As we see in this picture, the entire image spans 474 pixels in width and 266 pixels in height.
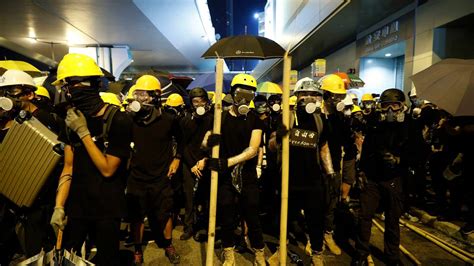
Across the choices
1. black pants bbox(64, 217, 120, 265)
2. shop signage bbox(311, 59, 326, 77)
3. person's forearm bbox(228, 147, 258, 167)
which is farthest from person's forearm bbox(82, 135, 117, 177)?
shop signage bbox(311, 59, 326, 77)

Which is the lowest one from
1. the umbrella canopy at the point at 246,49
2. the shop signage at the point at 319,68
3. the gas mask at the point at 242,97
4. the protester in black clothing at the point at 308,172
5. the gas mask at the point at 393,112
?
the protester in black clothing at the point at 308,172

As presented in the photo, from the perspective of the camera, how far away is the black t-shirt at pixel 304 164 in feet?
12.1

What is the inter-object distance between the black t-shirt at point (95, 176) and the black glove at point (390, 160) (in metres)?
3.05

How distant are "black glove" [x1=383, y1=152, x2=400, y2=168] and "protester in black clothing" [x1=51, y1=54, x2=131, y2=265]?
3048mm

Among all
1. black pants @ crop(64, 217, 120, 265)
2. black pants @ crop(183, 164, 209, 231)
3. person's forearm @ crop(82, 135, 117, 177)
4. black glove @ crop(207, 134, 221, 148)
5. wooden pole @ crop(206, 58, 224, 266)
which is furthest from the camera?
black pants @ crop(183, 164, 209, 231)

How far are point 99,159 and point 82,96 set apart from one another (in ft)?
1.95

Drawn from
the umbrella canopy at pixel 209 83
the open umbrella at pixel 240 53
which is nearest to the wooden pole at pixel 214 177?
the open umbrella at pixel 240 53

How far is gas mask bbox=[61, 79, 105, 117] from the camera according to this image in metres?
2.64

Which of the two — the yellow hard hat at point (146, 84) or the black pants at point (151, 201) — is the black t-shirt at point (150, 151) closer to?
the black pants at point (151, 201)

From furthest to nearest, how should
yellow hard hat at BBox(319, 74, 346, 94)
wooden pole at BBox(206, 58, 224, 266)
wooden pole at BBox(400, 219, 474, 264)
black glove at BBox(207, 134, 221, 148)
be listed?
yellow hard hat at BBox(319, 74, 346, 94) → wooden pole at BBox(400, 219, 474, 264) → black glove at BBox(207, 134, 221, 148) → wooden pole at BBox(206, 58, 224, 266)

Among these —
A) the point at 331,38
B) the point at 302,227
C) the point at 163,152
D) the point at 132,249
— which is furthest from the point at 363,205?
the point at 331,38

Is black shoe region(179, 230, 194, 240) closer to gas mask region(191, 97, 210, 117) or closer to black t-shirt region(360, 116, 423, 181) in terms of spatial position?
gas mask region(191, 97, 210, 117)

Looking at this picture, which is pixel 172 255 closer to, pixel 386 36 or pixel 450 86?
pixel 450 86

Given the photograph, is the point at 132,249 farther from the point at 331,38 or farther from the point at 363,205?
the point at 331,38
